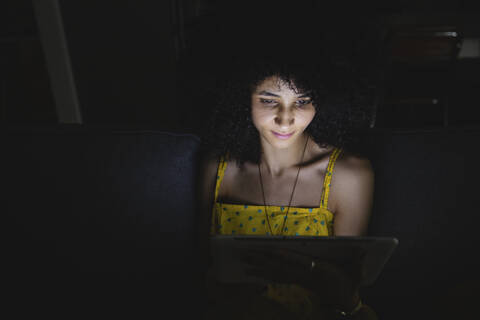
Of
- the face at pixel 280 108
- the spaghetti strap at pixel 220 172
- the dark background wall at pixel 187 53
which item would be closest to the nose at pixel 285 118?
the face at pixel 280 108

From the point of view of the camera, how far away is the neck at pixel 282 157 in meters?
0.96

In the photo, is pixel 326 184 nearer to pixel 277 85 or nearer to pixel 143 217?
pixel 277 85

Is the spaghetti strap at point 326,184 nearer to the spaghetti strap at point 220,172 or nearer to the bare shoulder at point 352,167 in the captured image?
the bare shoulder at point 352,167

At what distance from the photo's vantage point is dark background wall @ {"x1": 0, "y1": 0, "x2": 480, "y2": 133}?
2.56ft

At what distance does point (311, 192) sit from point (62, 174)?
2.25 ft

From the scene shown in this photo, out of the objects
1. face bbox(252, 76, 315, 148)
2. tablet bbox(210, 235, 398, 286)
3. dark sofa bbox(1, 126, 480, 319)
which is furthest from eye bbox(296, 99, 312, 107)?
tablet bbox(210, 235, 398, 286)

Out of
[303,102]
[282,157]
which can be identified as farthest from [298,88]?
[282,157]

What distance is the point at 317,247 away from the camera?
0.63 m

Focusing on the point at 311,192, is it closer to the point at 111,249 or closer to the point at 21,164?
the point at 111,249

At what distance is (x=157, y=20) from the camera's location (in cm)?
165

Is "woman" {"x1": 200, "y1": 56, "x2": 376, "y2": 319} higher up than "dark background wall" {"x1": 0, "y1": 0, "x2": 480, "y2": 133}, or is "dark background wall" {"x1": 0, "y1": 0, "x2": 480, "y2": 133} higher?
"dark background wall" {"x1": 0, "y1": 0, "x2": 480, "y2": 133}

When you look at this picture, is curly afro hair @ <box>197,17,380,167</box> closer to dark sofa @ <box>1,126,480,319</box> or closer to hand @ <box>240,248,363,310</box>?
dark sofa @ <box>1,126,480,319</box>

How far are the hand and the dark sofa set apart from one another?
0.26 meters

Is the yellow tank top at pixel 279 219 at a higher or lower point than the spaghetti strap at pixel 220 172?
lower
